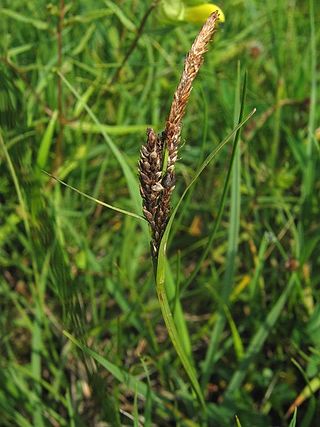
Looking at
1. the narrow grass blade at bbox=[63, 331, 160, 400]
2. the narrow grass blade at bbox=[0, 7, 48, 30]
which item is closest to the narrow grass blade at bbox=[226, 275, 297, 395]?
the narrow grass blade at bbox=[63, 331, 160, 400]

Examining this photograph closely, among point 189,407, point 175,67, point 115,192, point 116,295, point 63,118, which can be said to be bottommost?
point 189,407

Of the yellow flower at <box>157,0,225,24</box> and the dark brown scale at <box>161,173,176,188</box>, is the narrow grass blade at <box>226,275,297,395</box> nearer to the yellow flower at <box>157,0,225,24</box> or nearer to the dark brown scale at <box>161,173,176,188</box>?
the yellow flower at <box>157,0,225,24</box>

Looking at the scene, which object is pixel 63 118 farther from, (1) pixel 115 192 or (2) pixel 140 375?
(2) pixel 140 375

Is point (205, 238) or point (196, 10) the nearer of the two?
point (196, 10)

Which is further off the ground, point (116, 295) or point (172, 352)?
point (116, 295)

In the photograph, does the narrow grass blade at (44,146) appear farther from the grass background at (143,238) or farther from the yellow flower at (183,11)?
the yellow flower at (183,11)

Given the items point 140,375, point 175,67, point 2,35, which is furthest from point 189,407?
point 2,35

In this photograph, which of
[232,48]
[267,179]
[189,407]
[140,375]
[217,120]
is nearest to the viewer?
[189,407]
